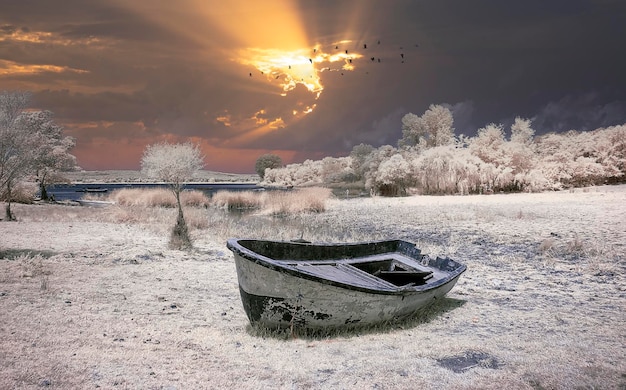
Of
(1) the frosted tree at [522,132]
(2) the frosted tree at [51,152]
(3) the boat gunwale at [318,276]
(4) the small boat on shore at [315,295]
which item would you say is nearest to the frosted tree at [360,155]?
(1) the frosted tree at [522,132]

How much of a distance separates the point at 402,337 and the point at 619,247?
9.93m

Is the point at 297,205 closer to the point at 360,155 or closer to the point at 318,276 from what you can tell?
the point at 318,276

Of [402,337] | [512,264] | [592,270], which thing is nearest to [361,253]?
[402,337]

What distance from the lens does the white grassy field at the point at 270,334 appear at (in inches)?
205

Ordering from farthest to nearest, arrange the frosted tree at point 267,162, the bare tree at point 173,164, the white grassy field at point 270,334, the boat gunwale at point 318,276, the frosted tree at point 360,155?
the frosted tree at point 267,162
the frosted tree at point 360,155
the bare tree at point 173,164
the boat gunwale at point 318,276
the white grassy field at point 270,334

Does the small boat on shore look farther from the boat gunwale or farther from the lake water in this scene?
the lake water

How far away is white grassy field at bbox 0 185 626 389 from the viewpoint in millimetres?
5215

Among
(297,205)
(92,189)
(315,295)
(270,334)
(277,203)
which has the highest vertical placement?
(92,189)

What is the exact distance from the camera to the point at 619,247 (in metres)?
13.2

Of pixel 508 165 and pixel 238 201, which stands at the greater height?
pixel 508 165

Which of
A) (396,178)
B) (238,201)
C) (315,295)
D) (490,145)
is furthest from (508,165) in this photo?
(315,295)

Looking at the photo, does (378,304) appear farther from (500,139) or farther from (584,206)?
(500,139)

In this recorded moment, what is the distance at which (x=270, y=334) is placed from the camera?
6715mm

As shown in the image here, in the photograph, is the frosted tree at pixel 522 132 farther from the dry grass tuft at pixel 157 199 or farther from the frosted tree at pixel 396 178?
the dry grass tuft at pixel 157 199
